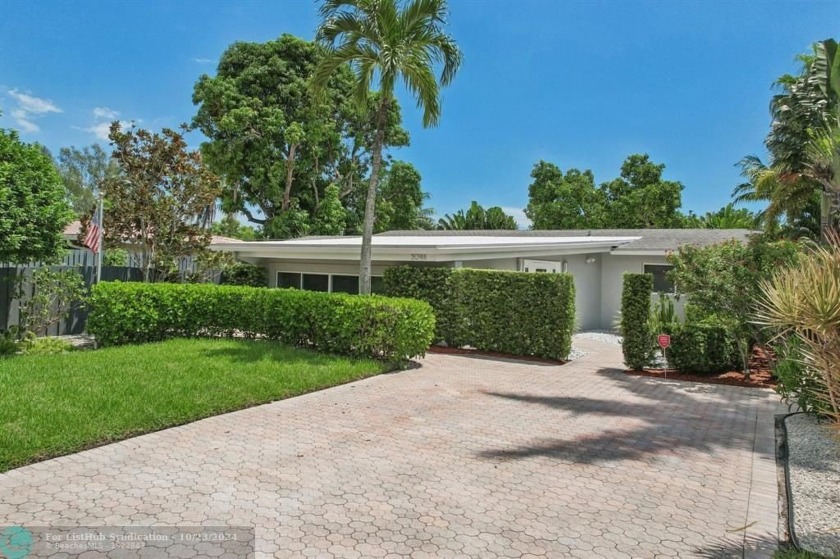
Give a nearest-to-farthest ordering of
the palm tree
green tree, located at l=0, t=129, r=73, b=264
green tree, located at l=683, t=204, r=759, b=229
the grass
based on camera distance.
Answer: the grass → green tree, located at l=0, t=129, r=73, b=264 → the palm tree → green tree, located at l=683, t=204, r=759, b=229

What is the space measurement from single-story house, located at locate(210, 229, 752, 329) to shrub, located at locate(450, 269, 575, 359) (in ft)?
3.63

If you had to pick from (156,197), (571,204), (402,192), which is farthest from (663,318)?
(402,192)

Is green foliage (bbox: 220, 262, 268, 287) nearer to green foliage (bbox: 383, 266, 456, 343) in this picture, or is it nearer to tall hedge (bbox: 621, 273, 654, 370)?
green foliage (bbox: 383, 266, 456, 343)

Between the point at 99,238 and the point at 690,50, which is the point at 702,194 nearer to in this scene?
the point at 690,50

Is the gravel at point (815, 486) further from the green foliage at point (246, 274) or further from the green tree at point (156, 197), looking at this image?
the green tree at point (156, 197)

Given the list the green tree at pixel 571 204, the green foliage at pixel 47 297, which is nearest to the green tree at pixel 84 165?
the green tree at pixel 571 204

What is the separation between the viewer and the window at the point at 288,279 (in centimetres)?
1734

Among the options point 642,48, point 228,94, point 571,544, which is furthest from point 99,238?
point 642,48

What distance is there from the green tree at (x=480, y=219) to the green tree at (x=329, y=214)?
13.0 meters

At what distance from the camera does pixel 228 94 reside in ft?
88.5

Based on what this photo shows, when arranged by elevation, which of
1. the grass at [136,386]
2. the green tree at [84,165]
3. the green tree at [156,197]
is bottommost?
the grass at [136,386]

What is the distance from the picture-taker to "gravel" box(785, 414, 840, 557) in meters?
3.89

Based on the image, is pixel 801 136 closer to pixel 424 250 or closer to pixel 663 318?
pixel 663 318

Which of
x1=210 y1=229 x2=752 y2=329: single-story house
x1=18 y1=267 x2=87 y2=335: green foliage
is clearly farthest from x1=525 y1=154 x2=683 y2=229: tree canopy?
x1=18 y1=267 x2=87 y2=335: green foliage
